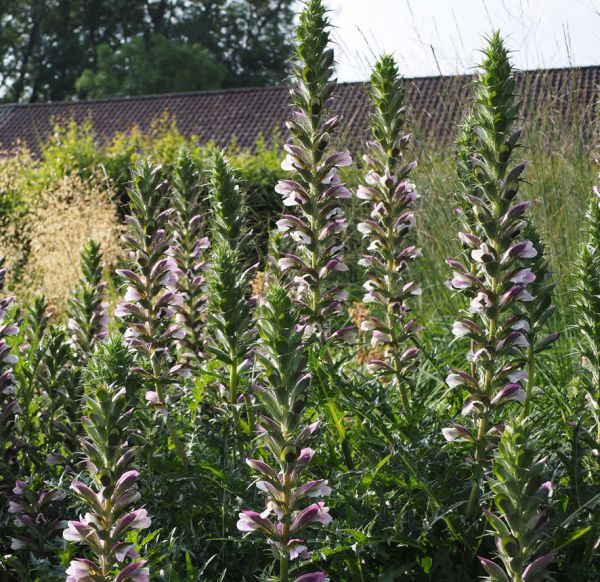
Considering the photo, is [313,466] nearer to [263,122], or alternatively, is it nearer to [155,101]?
[263,122]

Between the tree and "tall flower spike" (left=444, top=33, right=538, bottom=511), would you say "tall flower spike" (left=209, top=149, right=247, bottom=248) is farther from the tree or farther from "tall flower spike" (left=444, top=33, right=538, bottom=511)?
the tree

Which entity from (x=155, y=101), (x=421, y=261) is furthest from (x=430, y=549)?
(x=155, y=101)

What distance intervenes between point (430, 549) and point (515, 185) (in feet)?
3.42

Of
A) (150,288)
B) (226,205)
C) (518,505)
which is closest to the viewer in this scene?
(518,505)

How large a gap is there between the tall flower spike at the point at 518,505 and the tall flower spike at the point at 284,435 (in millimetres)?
360

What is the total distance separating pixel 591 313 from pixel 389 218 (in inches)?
30.5

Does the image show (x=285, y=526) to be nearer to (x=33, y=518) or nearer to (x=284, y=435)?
(x=284, y=435)

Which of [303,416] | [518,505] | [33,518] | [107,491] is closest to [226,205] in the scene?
[303,416]

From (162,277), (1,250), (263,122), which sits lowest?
(162,277)

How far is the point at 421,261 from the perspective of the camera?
5910 mm

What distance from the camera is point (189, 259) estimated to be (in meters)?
3.15

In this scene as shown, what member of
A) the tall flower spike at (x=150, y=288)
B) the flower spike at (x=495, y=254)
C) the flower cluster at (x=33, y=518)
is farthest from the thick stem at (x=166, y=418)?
the flower spike at (x=495, y=254)

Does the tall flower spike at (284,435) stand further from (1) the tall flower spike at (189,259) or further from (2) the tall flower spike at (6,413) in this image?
(1) the tall flower spike at (189,259)

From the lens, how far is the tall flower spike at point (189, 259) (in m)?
3.09
